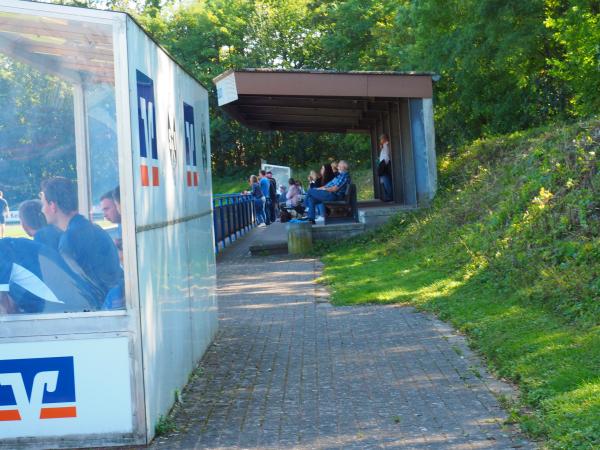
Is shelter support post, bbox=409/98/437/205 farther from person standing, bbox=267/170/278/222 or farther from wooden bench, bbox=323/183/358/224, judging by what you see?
person standing, bbox=267/170/278/222

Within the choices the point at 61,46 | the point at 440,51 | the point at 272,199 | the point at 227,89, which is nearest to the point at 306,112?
the point at 440,51

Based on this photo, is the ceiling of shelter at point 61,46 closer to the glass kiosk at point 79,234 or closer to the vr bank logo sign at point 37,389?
the glass kiosk at point 79,234

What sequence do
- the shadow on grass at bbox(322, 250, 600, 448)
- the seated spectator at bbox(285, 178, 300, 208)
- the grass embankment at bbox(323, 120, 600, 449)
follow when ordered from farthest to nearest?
1. the seated spectator at bbox(285, 178, 300, 208)
2. the grass embankment at bbox(323, 120, 600, 449)
3. the shadow on grass at bbox(322, 250, 600, 448)

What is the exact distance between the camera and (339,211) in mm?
21844

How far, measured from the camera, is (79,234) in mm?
6273

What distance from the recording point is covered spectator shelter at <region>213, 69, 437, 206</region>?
19.1 meters

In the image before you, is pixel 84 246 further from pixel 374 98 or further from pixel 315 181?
pixel 315 181

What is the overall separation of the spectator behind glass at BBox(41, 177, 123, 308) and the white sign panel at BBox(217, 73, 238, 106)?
498 inches

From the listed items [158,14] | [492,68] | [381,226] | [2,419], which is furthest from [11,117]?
[158,14]

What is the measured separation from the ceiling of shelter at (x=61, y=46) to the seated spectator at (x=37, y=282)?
3.86ft

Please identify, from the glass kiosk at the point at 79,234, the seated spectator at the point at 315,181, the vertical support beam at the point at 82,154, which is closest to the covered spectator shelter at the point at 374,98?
the seated spectator at the point at 315,181

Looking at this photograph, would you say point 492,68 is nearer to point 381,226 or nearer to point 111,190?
point 381,226

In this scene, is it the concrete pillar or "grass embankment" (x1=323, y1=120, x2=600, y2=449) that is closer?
"grass embankment" (x1=323, y1=120, x2=600, y2=449)

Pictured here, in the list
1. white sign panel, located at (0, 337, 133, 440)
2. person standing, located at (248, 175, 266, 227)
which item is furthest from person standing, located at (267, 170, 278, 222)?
white sign panel, located at (0, 337, 133, 440)
